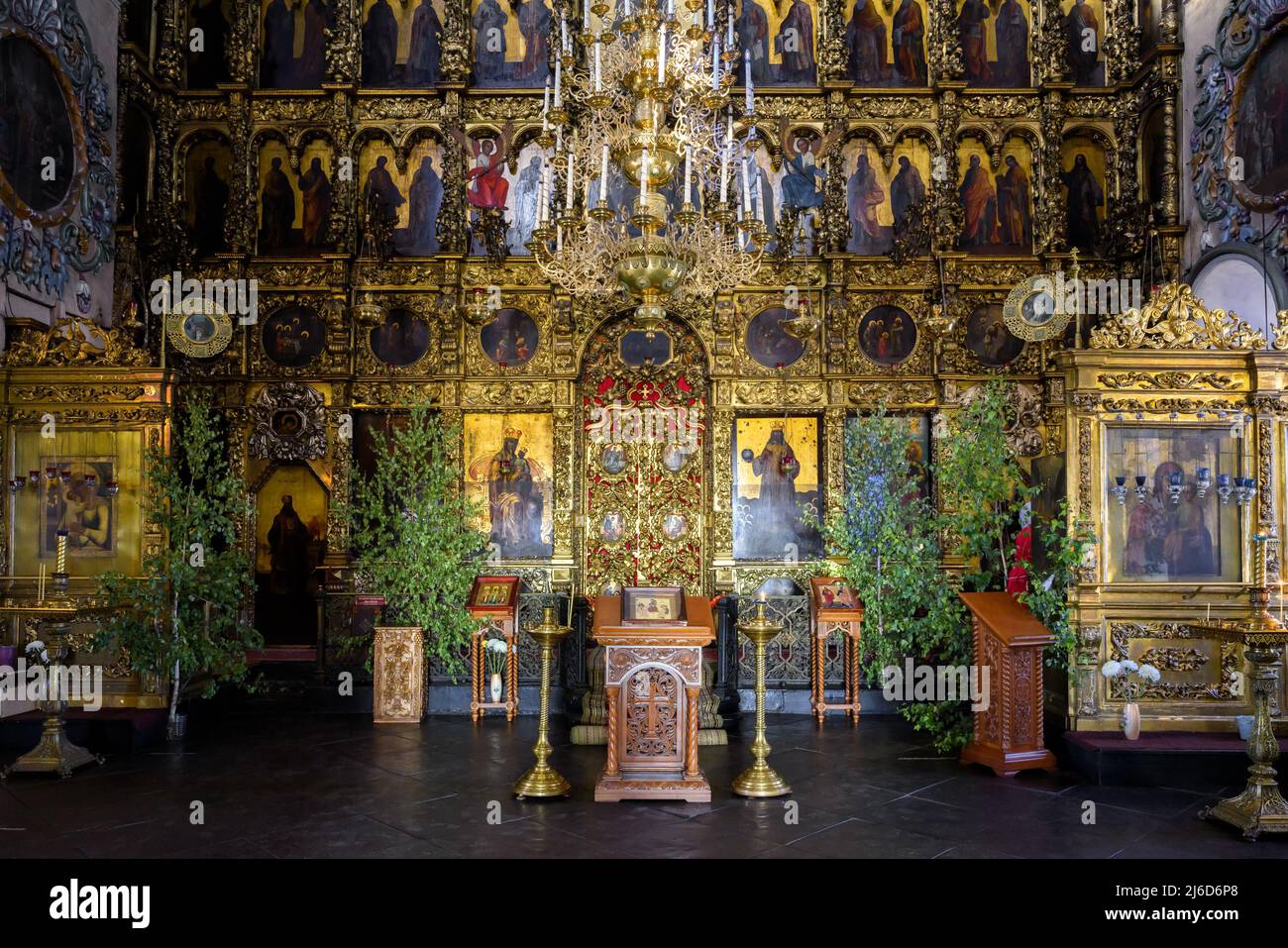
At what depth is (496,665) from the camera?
11.0 metres

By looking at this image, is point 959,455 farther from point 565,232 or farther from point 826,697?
point 565,232

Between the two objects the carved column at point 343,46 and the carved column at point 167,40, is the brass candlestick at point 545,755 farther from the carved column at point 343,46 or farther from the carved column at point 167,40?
the carved column at point 167,40

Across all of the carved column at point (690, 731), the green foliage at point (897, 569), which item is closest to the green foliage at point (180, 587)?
the carved column at point (690, 731)

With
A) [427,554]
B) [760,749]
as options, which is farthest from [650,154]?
[427,554]

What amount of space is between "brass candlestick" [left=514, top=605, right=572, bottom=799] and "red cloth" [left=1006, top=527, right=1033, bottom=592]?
14.2 ft

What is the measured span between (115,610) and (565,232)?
5835 mm

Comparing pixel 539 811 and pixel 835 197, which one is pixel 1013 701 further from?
pixel 835 197

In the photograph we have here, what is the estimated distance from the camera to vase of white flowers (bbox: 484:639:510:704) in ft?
34.3

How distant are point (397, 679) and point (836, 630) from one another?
506 centimetres

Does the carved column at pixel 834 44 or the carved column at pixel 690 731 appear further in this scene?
the carved column at pixel 834 44

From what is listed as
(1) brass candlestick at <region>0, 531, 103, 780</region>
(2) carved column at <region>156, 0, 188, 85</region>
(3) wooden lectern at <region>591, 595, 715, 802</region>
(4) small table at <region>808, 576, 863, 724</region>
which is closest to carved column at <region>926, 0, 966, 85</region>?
(4) small table at <region>808, 576, 863, 724</region>

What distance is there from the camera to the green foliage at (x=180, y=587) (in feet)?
29.3

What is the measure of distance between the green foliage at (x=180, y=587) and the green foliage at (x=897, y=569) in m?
6.73

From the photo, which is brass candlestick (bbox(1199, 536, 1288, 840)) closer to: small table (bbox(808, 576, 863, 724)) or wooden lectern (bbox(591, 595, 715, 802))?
wooden lectern (bbox(591, 595, 715, 802))
